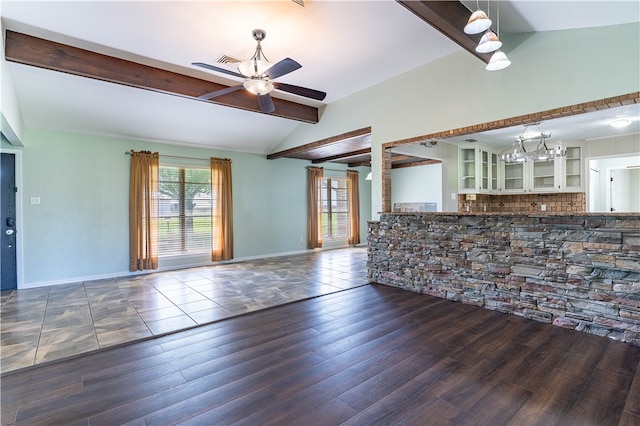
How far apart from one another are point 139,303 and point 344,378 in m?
3.19

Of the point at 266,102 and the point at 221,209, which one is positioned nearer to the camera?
the point at 266,102

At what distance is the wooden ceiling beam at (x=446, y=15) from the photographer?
99.7 inches

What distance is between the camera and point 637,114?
442 centimetres

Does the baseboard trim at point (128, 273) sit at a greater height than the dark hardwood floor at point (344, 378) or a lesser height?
greater

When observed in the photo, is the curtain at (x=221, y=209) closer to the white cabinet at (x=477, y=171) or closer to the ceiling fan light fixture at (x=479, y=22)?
the white cabinet at (x=477, y=171)

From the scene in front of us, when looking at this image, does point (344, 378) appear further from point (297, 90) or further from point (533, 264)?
point (297, 90)

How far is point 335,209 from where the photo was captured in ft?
31.2

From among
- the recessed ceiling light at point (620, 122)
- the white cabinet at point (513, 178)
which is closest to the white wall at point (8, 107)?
the recessed ceiling light at point (620, 122)

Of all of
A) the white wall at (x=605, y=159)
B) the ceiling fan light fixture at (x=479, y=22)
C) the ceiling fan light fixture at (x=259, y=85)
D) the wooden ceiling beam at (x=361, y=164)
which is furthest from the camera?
the wooden ceiling beam at (x=361, y=164)

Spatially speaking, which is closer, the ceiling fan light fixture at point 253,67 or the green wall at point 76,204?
the ceiling fan light fixture at point 253,67

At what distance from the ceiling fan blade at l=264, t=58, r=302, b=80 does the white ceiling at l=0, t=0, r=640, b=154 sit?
54 cm

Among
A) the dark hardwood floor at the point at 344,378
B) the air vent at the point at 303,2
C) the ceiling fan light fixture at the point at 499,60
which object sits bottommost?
the dark hardwood floor at the point at 344,378

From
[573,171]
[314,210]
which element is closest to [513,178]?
[573,171]

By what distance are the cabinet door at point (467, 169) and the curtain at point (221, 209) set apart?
5234 mm
